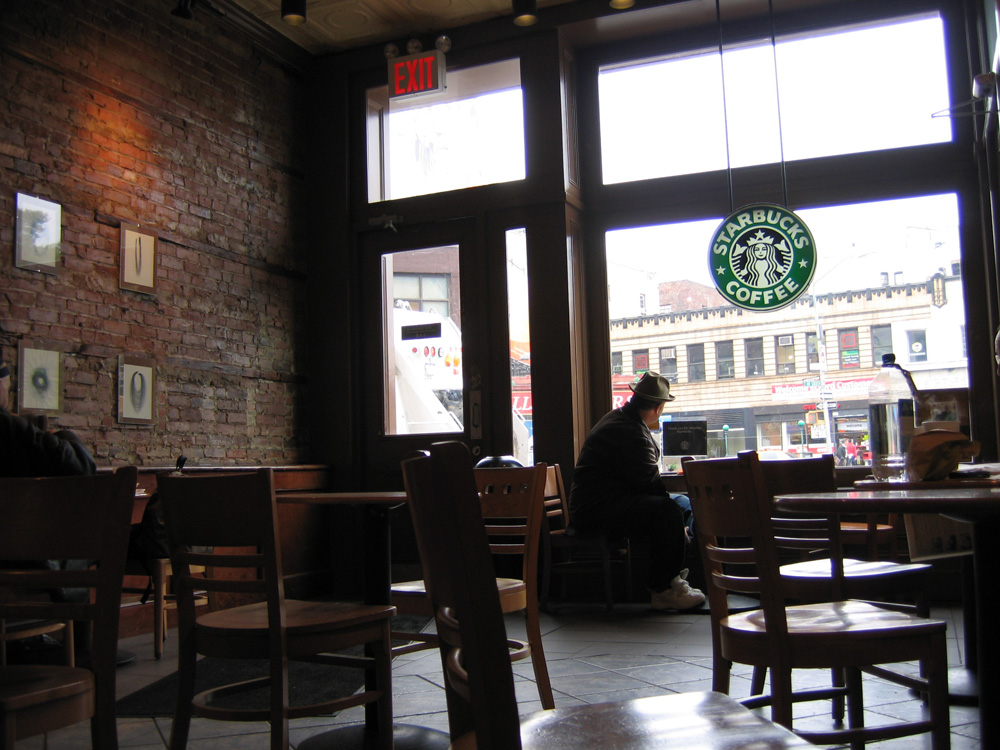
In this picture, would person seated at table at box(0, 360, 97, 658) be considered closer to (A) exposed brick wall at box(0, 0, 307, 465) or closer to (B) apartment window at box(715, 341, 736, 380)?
(A) exposed brick wall at box(0, 0, 307, 465)

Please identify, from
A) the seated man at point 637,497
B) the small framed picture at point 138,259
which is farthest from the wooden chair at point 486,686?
the small framed picture at point 138,259

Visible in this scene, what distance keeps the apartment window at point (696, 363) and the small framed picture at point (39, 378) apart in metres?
3.76

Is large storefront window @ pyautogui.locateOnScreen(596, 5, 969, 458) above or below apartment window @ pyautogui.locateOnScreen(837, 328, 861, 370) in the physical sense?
above

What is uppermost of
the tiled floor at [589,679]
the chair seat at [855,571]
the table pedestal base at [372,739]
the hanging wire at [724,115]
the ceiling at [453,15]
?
the ceiling at [453,15]

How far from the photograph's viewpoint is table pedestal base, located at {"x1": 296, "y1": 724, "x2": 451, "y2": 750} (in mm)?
2738

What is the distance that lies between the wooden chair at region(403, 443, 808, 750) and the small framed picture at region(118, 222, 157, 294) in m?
4.22

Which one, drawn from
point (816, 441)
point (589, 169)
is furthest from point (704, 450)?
point (589, 169)

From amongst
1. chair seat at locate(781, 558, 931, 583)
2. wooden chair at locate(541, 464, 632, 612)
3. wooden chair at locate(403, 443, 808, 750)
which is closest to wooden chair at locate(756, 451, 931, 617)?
chair seat at locate(781, 558, 931, 583)

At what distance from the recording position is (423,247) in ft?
20.9

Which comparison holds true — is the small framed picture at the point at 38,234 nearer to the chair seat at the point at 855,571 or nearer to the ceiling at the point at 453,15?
the ceiling at the point at 453,15

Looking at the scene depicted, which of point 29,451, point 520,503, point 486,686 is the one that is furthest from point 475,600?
point 29,451

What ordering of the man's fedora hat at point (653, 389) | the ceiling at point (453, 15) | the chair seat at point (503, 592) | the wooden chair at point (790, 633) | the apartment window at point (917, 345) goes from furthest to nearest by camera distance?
the ceiling at point (453, 15) < the apartment window at point (917, 345) < the man's fedora hat at point (653, 389) < the chair seat at point (503, 592) < the wooden chair at point (790, 633)

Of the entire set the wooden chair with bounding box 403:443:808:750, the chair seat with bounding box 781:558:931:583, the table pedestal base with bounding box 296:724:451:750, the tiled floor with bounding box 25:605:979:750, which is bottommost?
the tiled floor with bounding box 25:605:979:750

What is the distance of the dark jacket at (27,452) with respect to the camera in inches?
146
